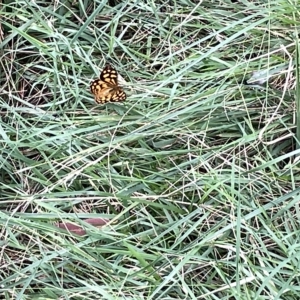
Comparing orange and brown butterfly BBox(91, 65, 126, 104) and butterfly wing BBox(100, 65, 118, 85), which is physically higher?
butterfly wing BBox(100, 65, 118, 85)

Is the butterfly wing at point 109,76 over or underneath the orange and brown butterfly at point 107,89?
over

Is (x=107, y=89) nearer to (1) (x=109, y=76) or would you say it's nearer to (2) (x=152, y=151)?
(1) (x=109, y=76)

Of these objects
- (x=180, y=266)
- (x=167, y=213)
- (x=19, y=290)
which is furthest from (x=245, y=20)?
(x=19, y=290)

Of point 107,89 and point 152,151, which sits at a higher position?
Result: point 107,89

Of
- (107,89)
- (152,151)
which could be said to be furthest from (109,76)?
(152,151)
